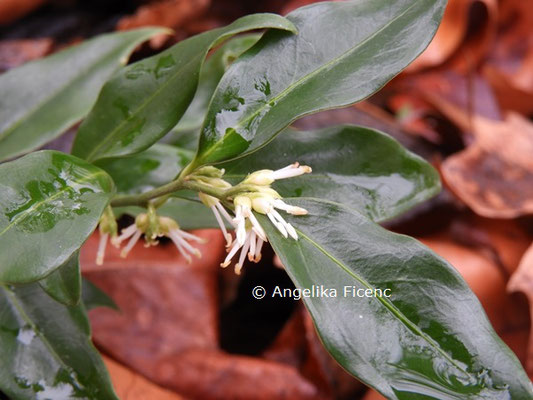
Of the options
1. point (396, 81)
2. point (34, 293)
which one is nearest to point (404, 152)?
point (34, 293)

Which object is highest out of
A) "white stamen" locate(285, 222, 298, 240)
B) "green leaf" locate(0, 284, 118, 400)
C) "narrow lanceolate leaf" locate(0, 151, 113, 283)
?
"narrow lanceolate leaf" locate(0, 151, 113, 283)

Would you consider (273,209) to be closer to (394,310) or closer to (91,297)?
(394,310)

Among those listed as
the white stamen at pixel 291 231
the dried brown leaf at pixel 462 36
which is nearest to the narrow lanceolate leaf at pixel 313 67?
the white stamen at pixel 291 231

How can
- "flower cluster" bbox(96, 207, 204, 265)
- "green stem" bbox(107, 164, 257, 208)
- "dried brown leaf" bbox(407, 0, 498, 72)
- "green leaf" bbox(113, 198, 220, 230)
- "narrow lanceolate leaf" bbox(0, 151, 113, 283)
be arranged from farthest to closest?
"dried brown leaf" bbox(407, 0, 498, 72), "green leaf" bbox(113, 198, 220, 230), "flower cluster" bbox(96, 207, 204, 265), "green stem" bbox(107, 164, 257, 208), "narrow lanceolate leaf" bbox(0, 151, 113, 283)

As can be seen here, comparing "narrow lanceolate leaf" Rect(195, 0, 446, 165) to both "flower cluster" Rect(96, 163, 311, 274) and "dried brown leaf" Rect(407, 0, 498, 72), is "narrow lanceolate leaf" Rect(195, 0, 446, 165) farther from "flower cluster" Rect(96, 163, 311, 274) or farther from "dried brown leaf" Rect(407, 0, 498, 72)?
"dried brown leaf" Rect(407, 0, 498, 72)

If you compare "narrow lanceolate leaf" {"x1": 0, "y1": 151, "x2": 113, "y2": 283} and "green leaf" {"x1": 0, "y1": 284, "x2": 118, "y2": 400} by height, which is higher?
"narrow lanceolate leaf" {"x1": 0, "y1": 151, "x2": 113, "y2": 283}

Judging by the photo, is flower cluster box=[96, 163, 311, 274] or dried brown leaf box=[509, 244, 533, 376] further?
dried brown leaf box=[509, 244, 533, 376]

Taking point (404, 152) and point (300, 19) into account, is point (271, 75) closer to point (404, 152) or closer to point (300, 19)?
point (300, 19)

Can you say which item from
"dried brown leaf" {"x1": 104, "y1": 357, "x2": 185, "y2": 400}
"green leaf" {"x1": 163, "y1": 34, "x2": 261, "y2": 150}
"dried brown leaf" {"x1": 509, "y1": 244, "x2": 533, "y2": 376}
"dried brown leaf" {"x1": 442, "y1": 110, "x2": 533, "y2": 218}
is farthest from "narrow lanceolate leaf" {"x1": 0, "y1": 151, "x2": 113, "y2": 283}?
"dried brown leaf" {"x1": 442, "y1": 110, "x2": 533, "y2": 218}
